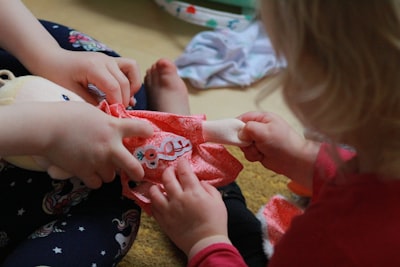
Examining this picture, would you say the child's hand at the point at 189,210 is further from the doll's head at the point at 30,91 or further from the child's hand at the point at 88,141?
the doll's head at the point at 30,91

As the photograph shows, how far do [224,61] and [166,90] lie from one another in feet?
0.99

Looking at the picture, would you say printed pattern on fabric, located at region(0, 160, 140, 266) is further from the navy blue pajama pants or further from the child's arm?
the child's arm

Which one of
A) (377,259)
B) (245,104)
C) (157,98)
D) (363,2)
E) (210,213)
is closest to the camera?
(363,2)

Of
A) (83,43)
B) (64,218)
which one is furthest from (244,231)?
(83,43)

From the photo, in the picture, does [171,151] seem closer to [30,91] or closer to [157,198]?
[157,198]

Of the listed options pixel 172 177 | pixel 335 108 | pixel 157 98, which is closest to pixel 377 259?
pixel 335 108

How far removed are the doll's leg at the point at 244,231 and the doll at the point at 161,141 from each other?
11cm

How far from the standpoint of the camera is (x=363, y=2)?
437 mm

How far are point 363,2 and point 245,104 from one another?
0.75m

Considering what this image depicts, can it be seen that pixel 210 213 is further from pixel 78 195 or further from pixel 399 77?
pixel 399 77

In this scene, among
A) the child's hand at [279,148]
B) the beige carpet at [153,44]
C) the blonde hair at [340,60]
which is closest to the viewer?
the blonde hair at [340,60]

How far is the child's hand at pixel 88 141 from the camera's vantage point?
0.67 m

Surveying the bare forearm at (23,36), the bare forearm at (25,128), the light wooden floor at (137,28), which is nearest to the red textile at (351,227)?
the bare forearm at (25,128)

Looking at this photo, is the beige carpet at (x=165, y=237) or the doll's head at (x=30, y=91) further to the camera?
the beige carpet at (x=165, y=237)
